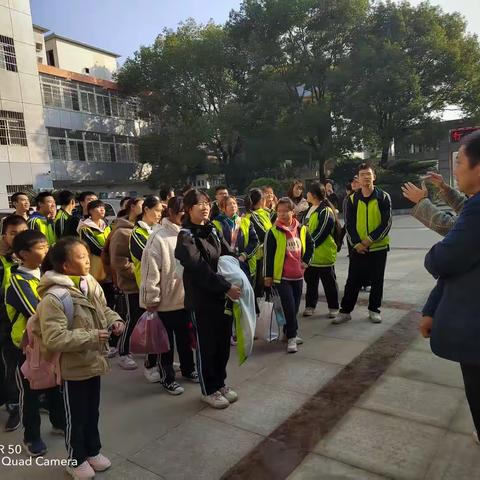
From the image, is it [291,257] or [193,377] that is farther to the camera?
[291,257]

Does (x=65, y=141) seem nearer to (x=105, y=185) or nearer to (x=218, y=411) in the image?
(x=105, y=185)

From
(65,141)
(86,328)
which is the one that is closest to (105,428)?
(86,328)

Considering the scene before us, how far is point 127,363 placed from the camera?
4145 millimetres

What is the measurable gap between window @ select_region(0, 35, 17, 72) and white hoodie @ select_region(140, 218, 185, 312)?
22464 millimetres

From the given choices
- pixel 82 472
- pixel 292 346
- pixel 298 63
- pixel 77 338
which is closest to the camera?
pixel 77 338

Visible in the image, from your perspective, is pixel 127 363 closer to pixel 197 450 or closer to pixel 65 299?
pixel 197 450

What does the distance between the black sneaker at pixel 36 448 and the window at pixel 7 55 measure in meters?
23.2

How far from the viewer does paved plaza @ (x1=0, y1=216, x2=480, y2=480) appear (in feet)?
8.13

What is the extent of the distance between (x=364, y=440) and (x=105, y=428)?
1.79m

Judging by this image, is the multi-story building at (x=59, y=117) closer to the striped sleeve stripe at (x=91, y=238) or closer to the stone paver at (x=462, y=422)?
the striped sleeve stripe at (x=91, y=238)

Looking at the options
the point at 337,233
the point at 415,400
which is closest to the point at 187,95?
the point at 337,233

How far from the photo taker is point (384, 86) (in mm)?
20062

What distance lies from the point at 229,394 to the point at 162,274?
3.53 ft

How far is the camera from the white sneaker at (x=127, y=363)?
412cm
